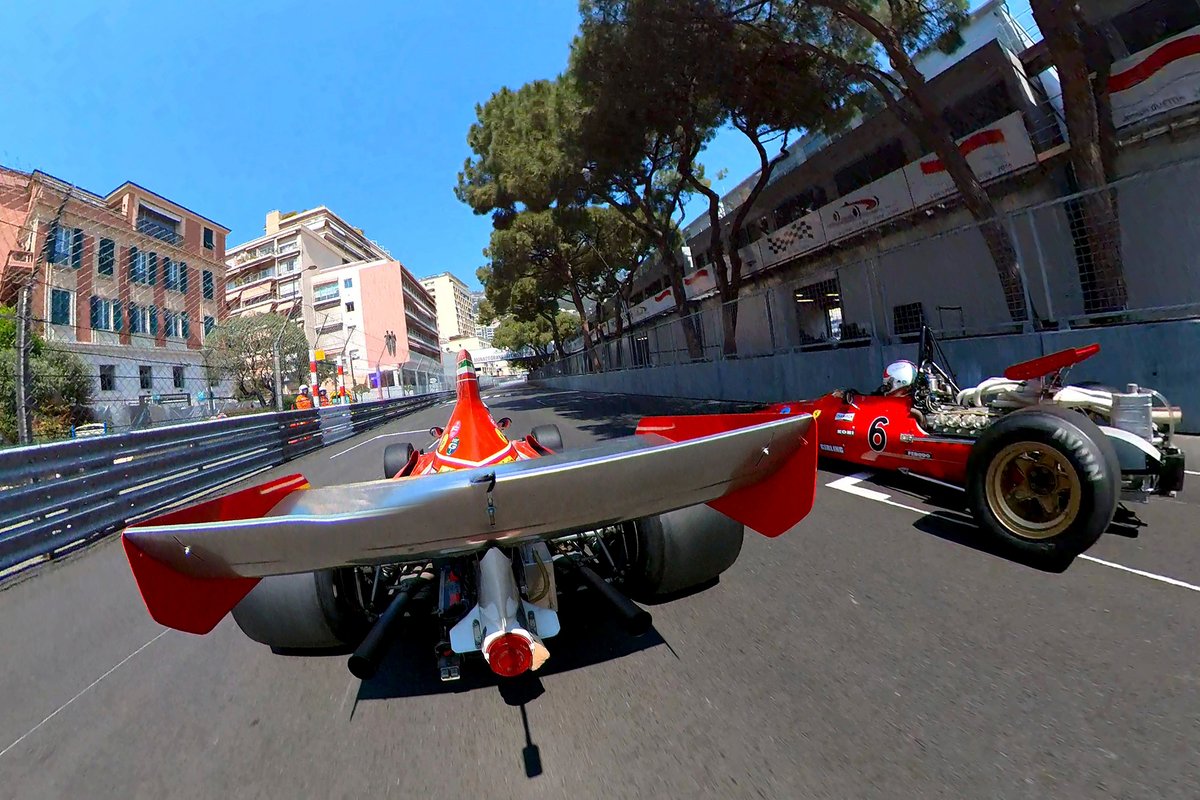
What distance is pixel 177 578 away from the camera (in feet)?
4.98

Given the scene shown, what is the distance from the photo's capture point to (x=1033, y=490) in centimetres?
314

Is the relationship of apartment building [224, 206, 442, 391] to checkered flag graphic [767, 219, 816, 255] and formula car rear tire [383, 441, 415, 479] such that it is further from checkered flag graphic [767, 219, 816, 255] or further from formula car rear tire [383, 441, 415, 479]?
formula car rear tire [383, 441, 415, 479]

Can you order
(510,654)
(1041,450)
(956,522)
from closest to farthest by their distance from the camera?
(510,654) < (1041,450) < (956,522)

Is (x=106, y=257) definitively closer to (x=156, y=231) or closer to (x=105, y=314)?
(x=105, y=314)

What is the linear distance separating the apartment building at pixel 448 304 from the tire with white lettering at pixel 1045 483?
132 m

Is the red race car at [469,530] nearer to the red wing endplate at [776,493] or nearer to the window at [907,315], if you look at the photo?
the red wing endplate at [776,493]

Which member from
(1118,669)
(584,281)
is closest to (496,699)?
(1118,669)

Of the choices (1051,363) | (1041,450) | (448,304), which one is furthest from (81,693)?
(448,304)

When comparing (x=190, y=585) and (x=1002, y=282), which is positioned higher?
(x=1002, y=282)

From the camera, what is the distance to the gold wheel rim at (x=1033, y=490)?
2.93 m

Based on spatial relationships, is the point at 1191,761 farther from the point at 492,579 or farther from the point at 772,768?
the point at 492,579

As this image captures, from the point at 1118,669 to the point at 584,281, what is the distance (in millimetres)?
31804

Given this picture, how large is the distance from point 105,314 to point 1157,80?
2451 centimetres

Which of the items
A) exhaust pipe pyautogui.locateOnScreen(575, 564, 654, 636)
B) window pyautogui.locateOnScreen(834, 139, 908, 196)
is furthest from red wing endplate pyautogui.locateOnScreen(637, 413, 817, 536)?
window pyautogui.locateOnScreen(834, 139, 908, 196)
